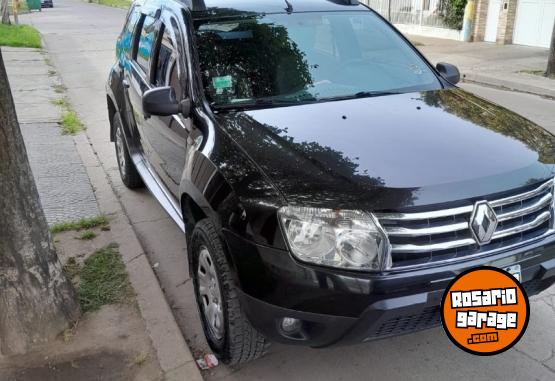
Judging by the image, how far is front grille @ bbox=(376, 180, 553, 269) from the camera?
240cm

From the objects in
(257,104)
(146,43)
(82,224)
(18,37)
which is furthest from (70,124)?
(18,37)

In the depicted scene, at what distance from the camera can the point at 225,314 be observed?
9.23 ft

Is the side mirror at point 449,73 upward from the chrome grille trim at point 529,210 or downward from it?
upward

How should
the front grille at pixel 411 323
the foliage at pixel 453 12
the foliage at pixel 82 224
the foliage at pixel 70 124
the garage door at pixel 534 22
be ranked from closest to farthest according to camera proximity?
the front grille at pixel 411 323 < the foliage at pixel 82 224 < the foliage at pixel 70 124 < the garage door at pixel 534 22 < the foliage at pixel 453 12

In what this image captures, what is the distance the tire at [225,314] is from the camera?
277 cm

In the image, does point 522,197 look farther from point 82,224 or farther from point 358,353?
point 82,224

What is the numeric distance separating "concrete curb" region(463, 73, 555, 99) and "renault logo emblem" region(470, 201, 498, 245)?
8165 millimetres

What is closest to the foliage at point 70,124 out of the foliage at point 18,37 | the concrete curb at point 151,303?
the concrete curb at point 151,303

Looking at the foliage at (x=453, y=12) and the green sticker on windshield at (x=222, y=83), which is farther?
the foliage at (x=453, y=12)

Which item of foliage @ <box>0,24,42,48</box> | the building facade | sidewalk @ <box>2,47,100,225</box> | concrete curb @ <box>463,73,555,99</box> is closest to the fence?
the building facade

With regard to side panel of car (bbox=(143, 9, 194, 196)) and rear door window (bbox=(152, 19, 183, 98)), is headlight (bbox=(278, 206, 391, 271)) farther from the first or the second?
rear door window (bbox=(152, 19, 183, 98))

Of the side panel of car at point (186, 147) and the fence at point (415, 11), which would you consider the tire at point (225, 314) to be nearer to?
the side panel of car at point (186, 147)

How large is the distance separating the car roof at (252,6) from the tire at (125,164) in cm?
186

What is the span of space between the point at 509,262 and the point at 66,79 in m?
11.3
